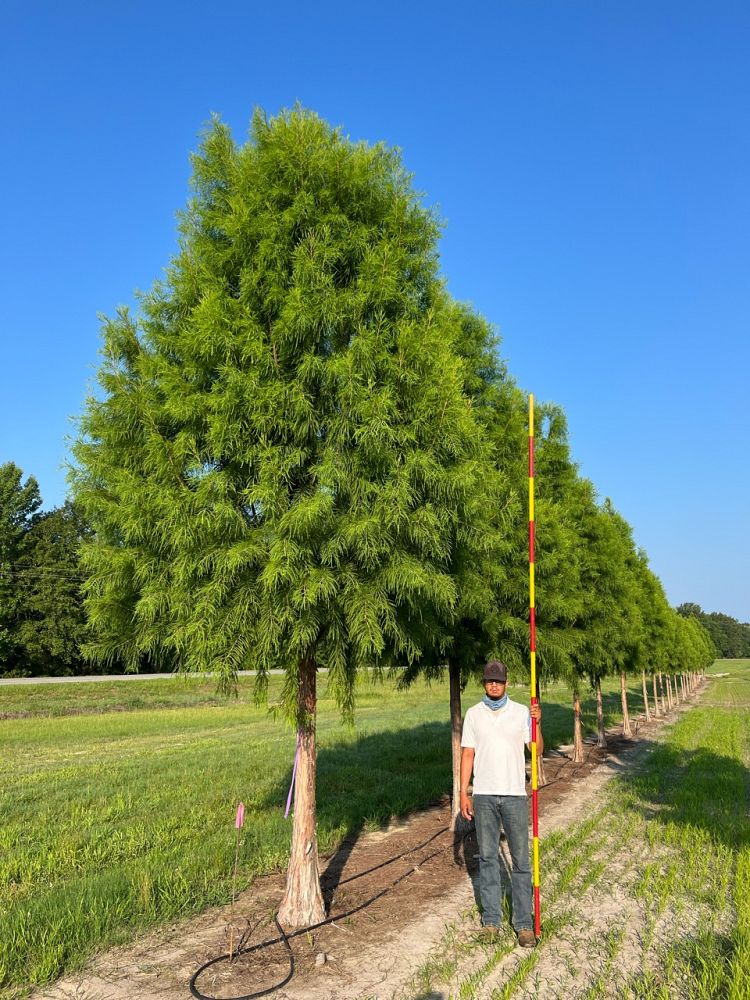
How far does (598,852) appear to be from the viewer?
9102mm

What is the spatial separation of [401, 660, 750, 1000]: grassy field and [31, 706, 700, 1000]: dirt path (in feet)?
0.12

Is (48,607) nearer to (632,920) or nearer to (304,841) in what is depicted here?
(304,841)

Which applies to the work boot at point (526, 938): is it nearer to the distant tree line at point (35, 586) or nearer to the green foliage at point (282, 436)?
the green foliage at point (282, 436)

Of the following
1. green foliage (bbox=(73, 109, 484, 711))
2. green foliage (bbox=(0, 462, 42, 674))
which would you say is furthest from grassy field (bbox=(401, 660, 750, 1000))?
green foliage (bbox=(0, 462, 42, 674))

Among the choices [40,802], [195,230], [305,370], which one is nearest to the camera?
[305,370]

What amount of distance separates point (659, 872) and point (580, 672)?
11.4 meters

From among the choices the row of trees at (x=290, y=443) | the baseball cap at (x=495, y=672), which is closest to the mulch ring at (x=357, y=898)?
the row of trees at (x=290, y=443)

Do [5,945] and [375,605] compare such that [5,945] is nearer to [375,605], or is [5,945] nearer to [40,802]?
[375,605]

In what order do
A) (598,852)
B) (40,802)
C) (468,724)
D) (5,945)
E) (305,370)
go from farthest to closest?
(40,802) < (598,852) < (468,724) < (305,370) < (5,945)

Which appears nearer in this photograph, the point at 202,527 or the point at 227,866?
the point at 202,527

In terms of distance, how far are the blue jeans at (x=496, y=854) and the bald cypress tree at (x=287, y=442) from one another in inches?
68.1

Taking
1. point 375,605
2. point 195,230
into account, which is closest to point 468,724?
point 375,605

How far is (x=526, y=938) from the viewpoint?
19.2 ft

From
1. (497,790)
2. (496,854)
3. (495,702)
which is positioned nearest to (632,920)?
(496,854)
